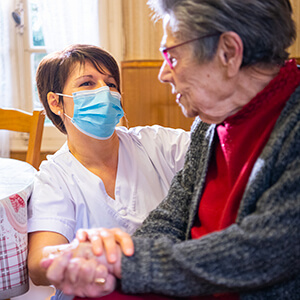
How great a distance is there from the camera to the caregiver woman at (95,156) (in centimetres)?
142

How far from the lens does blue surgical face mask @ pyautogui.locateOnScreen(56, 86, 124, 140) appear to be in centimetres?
159

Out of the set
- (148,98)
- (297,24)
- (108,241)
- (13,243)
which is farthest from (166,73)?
(297,24)

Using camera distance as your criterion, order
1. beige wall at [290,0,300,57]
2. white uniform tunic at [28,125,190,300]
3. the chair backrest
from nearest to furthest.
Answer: white uniform tunic at [28,125,190,300] < the chair backrest < beige wall at [290,0,300,57]

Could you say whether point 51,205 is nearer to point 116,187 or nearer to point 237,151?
point 116,187

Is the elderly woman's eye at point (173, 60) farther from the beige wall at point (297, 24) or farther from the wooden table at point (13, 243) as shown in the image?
the beige wall at point (297, 24)

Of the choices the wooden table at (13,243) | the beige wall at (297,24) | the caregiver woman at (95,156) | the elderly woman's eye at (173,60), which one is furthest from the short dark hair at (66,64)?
the beige wall at (297,24)

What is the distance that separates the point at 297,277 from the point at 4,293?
0.89 meters

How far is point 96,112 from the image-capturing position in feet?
5.23

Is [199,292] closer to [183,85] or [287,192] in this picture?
[287,192]

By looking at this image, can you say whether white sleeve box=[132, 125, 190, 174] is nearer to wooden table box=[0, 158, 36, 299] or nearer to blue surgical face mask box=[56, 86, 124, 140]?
blue surgical face mask box=[56, 86, 124, 140]

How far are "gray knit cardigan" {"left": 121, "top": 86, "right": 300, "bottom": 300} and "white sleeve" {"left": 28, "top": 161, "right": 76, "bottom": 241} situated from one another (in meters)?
0.51

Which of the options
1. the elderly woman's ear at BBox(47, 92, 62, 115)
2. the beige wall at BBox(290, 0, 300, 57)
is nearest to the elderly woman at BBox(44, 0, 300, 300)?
the elderly woman's ear at BBox(47, 92, 62, 115)

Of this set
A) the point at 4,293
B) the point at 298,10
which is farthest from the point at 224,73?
the point at 298,10

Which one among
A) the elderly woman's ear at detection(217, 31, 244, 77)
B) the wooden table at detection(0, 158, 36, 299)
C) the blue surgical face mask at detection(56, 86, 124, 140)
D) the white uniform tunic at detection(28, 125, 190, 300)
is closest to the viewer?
the elderly woman's ear at detection(217, 31, 244, 77)
